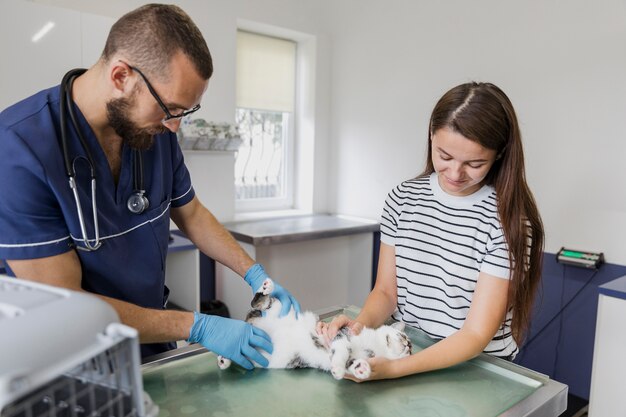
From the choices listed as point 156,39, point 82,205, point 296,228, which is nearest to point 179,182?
point 82,205

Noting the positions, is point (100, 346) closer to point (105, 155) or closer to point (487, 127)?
point (105, 155)

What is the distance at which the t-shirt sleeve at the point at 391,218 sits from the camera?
1.38m

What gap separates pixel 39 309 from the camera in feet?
1.56

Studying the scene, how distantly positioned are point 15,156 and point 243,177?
2.67 metres

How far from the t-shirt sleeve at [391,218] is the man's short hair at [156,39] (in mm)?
692

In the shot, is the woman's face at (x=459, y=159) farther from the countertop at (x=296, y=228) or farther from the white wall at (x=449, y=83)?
the countertop at (x=296, y=228)

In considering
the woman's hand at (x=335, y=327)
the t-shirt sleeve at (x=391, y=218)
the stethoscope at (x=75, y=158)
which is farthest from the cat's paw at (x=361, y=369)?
the stethoscope at (x=75, y=158)

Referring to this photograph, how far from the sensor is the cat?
3.12 feet

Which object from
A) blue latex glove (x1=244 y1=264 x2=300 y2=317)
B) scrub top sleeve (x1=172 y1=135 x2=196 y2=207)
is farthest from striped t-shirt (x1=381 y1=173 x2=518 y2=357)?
scrub top sleeve (x1=172 y1=135 x2=196 y2=207)

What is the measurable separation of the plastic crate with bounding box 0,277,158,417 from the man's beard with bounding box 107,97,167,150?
0.59m

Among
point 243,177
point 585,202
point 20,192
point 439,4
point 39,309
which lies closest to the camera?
point 39,309

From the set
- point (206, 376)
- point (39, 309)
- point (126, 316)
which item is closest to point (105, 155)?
point (126, 316)

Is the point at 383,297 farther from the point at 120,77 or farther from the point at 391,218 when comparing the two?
the point at 120,77

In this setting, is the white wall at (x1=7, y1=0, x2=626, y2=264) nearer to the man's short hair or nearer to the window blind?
the window blind
